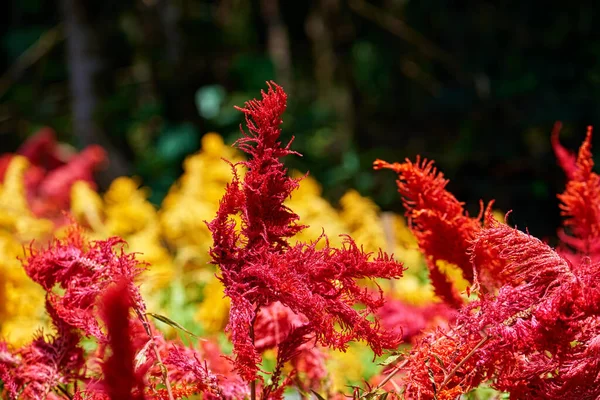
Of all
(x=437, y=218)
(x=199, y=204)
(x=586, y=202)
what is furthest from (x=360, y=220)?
(x=437, y=218)

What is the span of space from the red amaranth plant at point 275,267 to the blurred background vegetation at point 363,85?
10.1 feet

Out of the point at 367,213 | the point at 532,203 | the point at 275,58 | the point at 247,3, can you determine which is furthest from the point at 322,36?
the point at 367,213

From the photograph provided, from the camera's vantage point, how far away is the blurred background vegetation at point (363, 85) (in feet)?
12.6

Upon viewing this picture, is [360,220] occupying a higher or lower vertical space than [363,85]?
lower

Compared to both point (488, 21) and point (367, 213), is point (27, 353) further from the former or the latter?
point (488, 21)

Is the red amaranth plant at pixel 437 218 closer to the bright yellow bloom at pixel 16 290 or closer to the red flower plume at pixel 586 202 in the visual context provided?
the red flower plume at pixel 586 202

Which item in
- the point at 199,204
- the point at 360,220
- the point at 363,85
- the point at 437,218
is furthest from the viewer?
the point at 363,85

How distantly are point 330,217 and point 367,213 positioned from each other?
134 mm

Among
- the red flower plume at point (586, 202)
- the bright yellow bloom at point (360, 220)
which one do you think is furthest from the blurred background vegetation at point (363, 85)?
the red flower plume at point (586, 202)

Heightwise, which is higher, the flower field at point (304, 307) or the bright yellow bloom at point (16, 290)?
the bright yellow bloom at point (16, 290)

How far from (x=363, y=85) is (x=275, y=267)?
14.2 feet

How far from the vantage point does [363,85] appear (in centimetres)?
482

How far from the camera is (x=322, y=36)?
16.7 ft

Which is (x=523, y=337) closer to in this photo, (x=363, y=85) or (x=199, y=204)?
(x=199, y=204)
